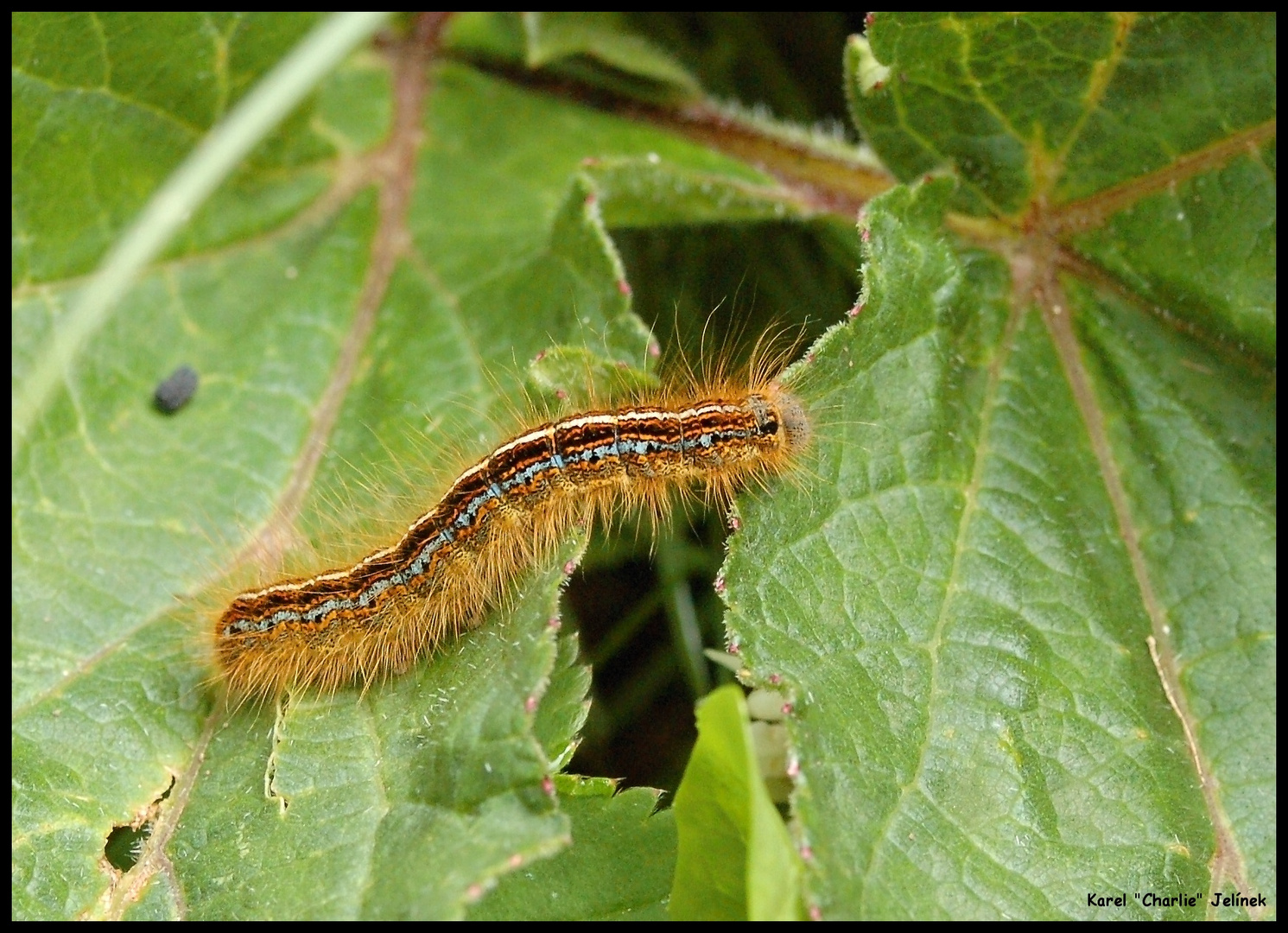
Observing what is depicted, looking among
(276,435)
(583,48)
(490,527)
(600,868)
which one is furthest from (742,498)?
(583,48)

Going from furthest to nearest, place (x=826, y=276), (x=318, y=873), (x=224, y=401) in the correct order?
(x=826, y=276), (x=224, y=401), (x=318, y=873)

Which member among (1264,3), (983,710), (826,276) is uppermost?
(826,276)

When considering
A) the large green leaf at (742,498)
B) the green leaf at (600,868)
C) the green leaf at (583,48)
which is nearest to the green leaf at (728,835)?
the large green leaf at (742,498)

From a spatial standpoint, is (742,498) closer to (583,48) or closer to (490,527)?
(490,527)

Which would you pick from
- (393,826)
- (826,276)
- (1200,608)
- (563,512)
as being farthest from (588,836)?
(826,276)

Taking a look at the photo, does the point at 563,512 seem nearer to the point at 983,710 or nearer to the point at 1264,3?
the point at 983,710
